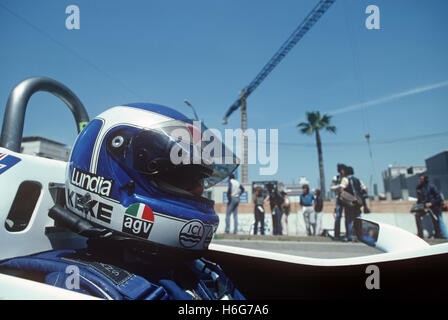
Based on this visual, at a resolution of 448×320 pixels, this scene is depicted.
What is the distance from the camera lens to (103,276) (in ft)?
2.88

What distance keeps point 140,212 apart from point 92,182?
0.87ft

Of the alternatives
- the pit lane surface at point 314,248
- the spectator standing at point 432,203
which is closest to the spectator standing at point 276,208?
the pit lane surface at point 314,248

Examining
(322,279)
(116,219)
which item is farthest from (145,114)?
(322,279)

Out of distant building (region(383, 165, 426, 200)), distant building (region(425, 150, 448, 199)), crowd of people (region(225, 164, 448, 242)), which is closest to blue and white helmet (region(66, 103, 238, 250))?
crowd of people (region(225, 164, 448, 242))

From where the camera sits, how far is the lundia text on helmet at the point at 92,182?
43.4 inches

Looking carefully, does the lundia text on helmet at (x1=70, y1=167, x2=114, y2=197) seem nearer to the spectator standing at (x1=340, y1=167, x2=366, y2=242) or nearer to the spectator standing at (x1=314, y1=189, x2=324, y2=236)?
the spectator standing at (x1=340, y1=167, x2=366, y2=242)

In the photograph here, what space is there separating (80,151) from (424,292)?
5.52 ft

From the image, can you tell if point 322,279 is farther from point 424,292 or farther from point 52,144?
point 52,144

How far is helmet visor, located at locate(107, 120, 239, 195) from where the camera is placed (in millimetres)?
1131

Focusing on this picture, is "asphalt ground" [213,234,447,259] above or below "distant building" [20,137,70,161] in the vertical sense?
below

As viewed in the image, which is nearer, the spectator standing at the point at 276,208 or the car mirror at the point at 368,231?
the car mirror at the point at 368,231

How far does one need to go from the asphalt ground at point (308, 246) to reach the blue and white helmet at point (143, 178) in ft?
13.4

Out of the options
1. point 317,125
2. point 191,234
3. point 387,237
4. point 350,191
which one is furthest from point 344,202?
point 317,125

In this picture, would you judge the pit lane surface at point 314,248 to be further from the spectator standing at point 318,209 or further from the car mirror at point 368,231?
the car mirror at point 368,231
